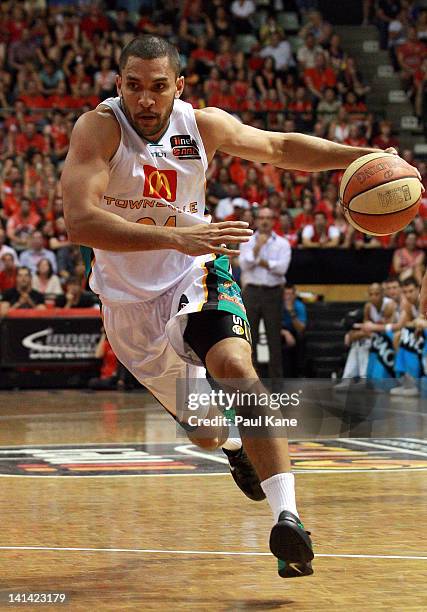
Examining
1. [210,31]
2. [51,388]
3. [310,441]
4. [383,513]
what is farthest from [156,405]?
[210,31]

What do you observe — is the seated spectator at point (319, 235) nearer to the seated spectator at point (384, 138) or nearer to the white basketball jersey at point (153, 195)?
the seated spectator at point (384, 138)

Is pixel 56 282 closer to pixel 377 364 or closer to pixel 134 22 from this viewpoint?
pixel 377 364

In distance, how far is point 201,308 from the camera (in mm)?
5160

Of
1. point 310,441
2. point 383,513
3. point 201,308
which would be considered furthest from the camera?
point 310,441

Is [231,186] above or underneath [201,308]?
underneath

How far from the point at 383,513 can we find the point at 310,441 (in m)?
3.69

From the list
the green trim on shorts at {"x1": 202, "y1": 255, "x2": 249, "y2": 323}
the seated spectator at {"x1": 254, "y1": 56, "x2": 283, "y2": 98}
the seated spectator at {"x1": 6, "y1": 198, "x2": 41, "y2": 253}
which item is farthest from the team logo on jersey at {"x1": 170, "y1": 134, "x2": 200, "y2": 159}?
the seated spectator at {"x1": 254, "y1": 56, "x2": 283, "y2": 98}

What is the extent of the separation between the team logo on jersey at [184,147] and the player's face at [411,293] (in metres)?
8.78

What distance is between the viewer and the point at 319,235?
55.0 feet

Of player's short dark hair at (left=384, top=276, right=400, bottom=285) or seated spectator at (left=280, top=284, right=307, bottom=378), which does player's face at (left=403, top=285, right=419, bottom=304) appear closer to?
player's short dark hair at (left=384, top=276, right=400, bottom=285)

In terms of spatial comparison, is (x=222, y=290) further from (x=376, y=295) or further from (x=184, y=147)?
(x=376, y=295)

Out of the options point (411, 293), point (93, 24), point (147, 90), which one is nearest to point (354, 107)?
point (93, 24)

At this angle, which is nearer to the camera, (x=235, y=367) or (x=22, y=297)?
(x=235, y=367)

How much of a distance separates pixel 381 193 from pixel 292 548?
1.96 m
